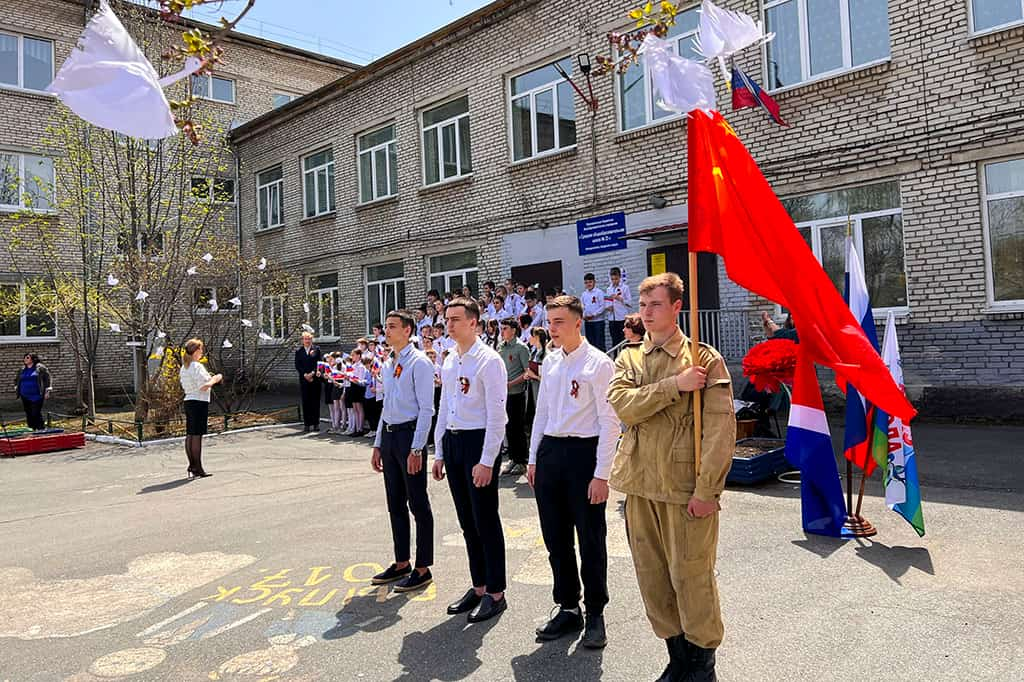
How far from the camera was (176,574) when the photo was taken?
5.83 metres

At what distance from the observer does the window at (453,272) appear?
19.0 meters

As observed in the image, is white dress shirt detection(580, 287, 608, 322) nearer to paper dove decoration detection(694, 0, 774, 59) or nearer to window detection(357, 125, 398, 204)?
window detection(357, 125, 398, 204)

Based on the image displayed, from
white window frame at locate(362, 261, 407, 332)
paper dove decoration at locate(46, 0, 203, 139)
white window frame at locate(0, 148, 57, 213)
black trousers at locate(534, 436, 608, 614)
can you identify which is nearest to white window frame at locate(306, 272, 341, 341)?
white window frame at locate(362, 261, 407, 332)

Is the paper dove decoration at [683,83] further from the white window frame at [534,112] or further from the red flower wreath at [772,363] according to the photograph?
the white window frame at [534,112]

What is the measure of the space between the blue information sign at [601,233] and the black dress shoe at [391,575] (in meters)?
10.7

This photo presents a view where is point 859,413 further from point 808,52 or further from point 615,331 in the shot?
point 808,52

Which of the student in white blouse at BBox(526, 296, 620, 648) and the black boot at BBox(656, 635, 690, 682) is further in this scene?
the student in white blouse at BBox(526, 296, 620, 648)

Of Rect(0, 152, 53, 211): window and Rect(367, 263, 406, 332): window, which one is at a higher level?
Rect(0, 152, 53, 211): window

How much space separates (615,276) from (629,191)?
7.25 ft

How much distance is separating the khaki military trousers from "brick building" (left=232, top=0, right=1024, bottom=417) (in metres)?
3.82

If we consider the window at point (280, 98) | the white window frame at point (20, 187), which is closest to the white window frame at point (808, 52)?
the white window frame at point (20, 187)

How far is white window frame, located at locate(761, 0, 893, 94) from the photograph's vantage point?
39.5 feet

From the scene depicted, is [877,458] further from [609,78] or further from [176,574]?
[609,78]

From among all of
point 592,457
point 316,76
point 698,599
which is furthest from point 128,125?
point 316,76
